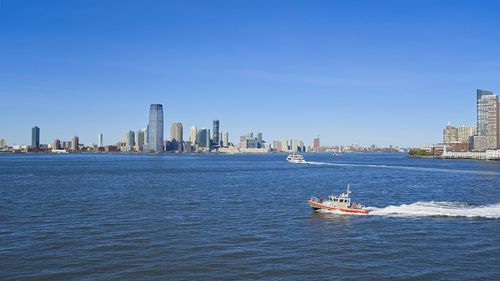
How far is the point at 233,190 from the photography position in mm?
86562

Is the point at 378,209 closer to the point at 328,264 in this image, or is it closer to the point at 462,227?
the point at 462,227

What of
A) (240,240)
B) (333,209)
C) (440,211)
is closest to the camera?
(240,240)

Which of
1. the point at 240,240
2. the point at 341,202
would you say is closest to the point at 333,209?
the point at 341,202

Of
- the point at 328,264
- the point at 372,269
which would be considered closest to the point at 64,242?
the point at 328,264

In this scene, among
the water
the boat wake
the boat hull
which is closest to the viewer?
the water

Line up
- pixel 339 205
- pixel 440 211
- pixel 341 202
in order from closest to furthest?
1. pixel 440 211
2. pixel 339 205
3. pixel 341 202

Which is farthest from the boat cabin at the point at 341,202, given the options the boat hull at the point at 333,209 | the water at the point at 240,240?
the water at the point at 240,240

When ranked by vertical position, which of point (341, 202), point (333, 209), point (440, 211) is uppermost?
point (341, 202)

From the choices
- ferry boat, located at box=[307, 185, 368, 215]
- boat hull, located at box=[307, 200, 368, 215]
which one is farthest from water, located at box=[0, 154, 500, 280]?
ferry boat, located at box=[307, 185, 368, 215]

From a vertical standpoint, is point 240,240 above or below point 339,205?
below

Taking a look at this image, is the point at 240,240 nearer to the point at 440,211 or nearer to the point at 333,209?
the point at 333,209

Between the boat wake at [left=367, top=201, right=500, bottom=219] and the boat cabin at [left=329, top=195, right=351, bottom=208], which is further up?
the boat cabin at [left=329, top=195, right=351, bottom=208]

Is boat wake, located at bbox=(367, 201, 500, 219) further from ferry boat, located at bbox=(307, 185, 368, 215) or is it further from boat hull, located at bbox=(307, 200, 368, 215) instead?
ferry boat, located at bbox=(307, 185, 368, 215)

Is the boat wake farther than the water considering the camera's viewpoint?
Yes
